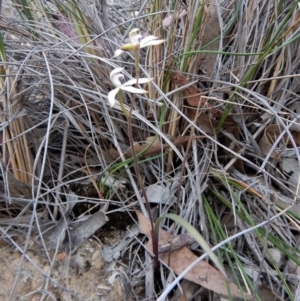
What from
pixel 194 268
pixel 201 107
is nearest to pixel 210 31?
pixel 201 107

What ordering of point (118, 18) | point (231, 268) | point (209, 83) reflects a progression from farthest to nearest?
point (118, 18) → point (209, 83) → point (231, 268)

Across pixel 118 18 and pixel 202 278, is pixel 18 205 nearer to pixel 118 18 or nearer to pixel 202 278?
pixel 202 278

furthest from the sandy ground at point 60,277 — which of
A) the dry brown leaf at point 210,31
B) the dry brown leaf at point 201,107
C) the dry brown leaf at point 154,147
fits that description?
the dry brown leaf at point 210,31

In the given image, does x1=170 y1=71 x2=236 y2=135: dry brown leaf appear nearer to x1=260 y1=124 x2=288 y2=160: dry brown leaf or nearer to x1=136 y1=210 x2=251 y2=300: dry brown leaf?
x1=260 y1=124 x2=288 y2=160: dry brown leaf

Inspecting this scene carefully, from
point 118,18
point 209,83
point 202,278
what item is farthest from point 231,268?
point 118,18

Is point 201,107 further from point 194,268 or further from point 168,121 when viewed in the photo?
point 194,268

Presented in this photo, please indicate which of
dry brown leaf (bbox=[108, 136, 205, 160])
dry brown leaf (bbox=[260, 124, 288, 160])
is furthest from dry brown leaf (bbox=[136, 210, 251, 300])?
dry brown leaf (bbox=[260, 124, 288, 160])

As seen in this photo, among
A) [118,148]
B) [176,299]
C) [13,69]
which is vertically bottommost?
[176,299]

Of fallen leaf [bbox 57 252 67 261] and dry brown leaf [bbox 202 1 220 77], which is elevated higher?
dry brown leaf [bbox 202 1 220 77]
